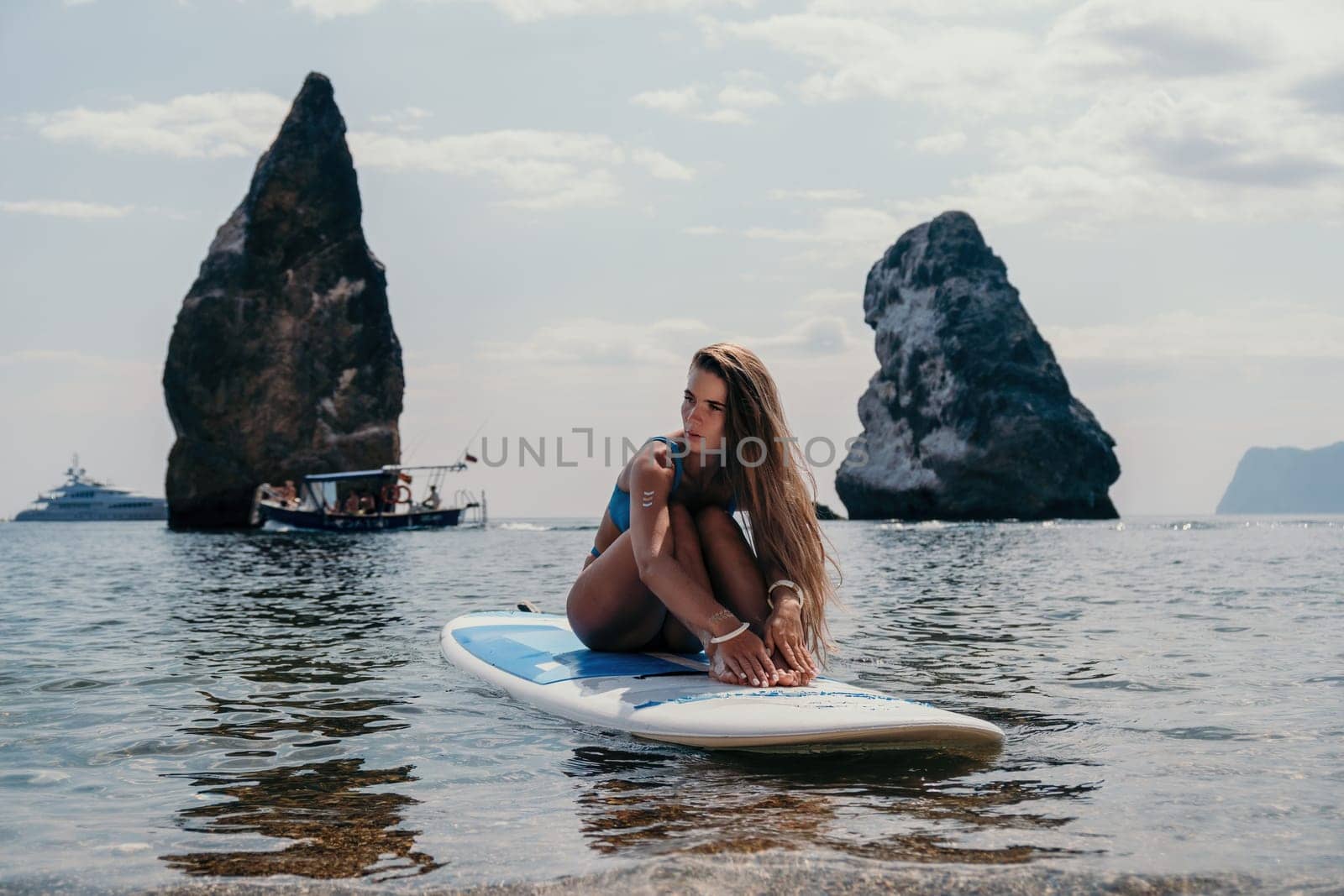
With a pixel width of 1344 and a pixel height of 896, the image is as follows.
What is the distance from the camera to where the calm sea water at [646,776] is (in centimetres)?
293

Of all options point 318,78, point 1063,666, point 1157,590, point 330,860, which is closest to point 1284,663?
point 1063,666

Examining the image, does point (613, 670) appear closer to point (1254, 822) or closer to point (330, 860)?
point (330, 860)

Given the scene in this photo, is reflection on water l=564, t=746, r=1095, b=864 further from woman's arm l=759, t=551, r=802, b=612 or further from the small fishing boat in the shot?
the small fishing boat

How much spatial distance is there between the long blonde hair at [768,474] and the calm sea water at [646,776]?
94cm

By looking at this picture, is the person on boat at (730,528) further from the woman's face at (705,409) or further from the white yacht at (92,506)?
the white yacht at (92,506)

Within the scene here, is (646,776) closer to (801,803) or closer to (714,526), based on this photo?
(801,803)

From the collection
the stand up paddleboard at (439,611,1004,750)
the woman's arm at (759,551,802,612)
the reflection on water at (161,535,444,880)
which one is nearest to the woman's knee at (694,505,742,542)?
the woman's arm at (759,551,802,612)

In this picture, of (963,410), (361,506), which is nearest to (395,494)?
(361,506)

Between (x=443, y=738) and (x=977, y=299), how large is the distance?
81.8 metres

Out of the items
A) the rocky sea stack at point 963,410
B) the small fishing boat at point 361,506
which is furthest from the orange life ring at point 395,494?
the rocky sea stack at point 963,410

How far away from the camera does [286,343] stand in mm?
67000

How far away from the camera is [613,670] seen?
17.2ft

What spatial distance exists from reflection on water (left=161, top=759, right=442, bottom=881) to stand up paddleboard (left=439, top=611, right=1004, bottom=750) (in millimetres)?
970

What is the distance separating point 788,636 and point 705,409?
1060 mm
